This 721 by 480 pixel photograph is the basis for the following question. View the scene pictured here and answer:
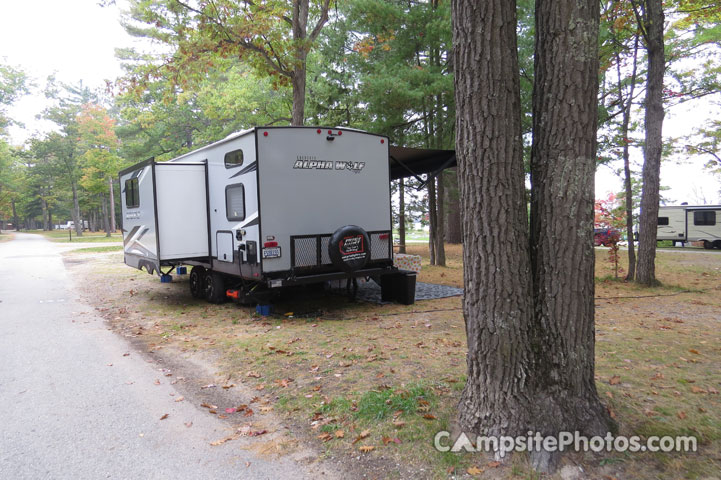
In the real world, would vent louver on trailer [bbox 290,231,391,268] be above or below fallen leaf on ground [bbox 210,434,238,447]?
above

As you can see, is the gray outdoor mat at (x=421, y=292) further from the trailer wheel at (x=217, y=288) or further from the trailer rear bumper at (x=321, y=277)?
the trailer wheel at (x=217, y=288)

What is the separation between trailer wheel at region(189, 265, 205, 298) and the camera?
931 centimetres

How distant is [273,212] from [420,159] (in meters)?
4.56

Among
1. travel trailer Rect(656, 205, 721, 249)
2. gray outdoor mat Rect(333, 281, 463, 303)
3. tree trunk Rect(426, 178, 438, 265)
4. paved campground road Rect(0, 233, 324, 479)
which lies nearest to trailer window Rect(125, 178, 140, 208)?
paved campground road Rect(0, 233, 324, 479)

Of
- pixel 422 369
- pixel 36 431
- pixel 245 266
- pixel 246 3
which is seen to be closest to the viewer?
pixel 36 431

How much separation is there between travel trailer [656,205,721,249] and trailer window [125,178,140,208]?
75.0 ft

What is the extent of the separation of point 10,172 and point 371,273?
157ft

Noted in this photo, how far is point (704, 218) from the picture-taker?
22.8m

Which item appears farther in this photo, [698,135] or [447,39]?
[698,135]

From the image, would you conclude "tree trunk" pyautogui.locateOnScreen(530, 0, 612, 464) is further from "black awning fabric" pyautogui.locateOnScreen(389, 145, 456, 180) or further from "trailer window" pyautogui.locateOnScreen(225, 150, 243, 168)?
"black awning fabric" pyautogui.locateOnScreen(389, 145, 456, 180)

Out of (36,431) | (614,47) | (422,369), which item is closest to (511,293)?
(422,369)

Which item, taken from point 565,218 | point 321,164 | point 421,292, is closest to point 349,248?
point 321,164

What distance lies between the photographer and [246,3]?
11.0 metres

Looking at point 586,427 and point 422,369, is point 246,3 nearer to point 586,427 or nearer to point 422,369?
point 422,369
